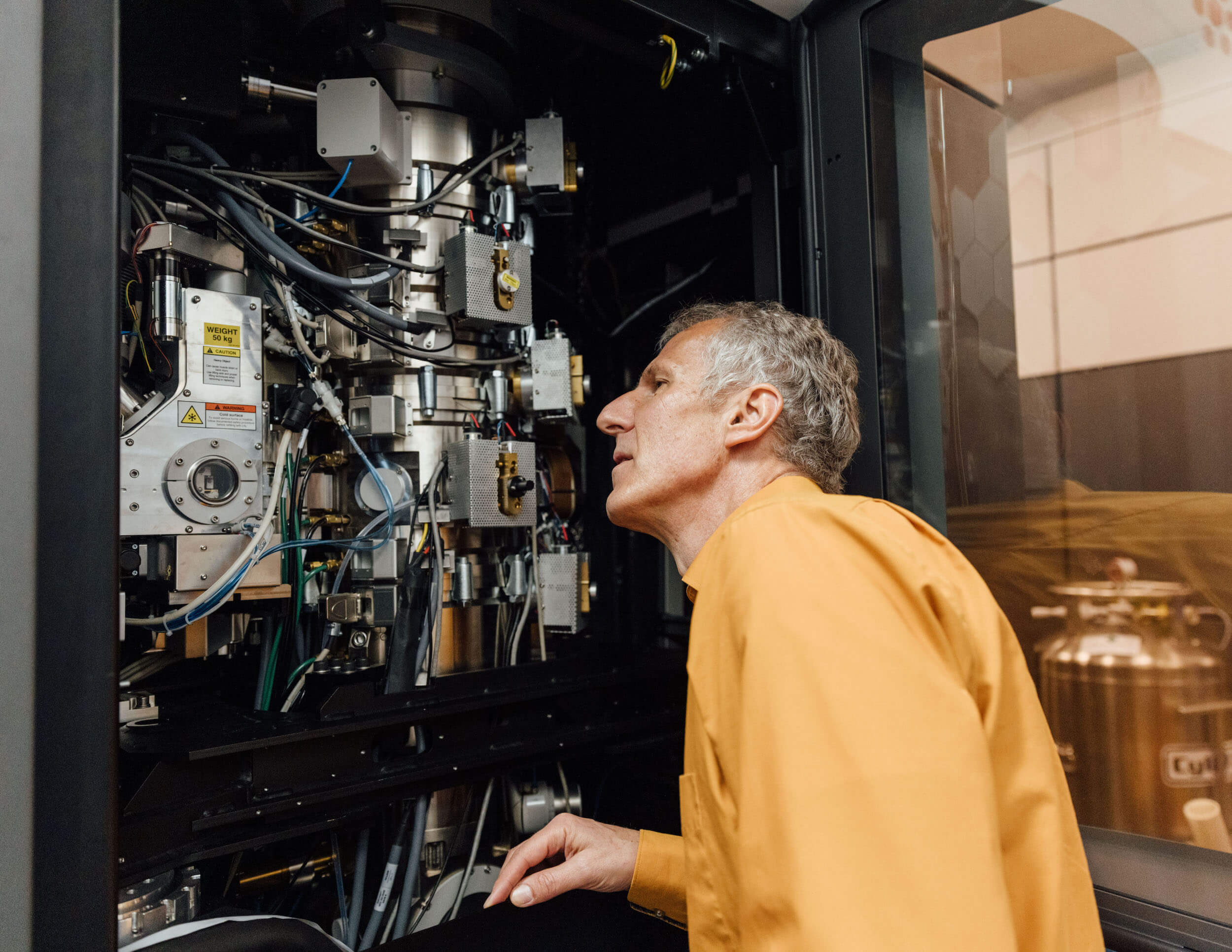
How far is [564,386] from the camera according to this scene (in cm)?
178

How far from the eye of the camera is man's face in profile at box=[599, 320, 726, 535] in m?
1.23

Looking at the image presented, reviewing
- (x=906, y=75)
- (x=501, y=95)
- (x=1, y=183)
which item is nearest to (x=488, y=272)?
(x=501, y=95)

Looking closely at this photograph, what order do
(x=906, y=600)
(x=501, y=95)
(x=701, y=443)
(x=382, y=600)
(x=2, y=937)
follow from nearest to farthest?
(x=2, y=937)
(x=906, y=600)
(x=701, y=443)
(x=382, y=600)
(x=501, y=95)

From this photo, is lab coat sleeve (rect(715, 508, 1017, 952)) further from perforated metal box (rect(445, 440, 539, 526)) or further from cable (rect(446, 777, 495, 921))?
cable (rect(446, 777, 495, 921))

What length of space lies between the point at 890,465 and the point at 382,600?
102 cm

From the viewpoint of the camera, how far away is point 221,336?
1441 millimetres

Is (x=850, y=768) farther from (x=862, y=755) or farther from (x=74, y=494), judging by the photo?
(x=74, y=494)

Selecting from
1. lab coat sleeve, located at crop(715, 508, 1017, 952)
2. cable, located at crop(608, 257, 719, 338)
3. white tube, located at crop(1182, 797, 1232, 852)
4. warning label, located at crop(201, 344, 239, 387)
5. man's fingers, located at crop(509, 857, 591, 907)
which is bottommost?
man's fingers, located at crop(509, 857, 591, 907)

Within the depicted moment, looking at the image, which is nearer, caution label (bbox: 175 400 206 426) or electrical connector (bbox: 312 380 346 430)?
caution label (bbox: 175 400 206 426)

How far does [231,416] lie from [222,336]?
0.15 metres

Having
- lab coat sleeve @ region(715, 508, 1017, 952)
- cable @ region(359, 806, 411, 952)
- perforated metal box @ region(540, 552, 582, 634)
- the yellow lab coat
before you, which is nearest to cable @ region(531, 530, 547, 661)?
perforated metal box @ region(540, 552, 582, 634)

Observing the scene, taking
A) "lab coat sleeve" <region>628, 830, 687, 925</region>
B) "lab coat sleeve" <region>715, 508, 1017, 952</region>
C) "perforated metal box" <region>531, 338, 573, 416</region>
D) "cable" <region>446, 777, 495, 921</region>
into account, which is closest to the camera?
"lab coat sleeve" <region>715, 508, 1017, 952</region>

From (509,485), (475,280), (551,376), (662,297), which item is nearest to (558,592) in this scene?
(509,485)

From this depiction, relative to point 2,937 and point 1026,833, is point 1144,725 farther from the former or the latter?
point 2,937
